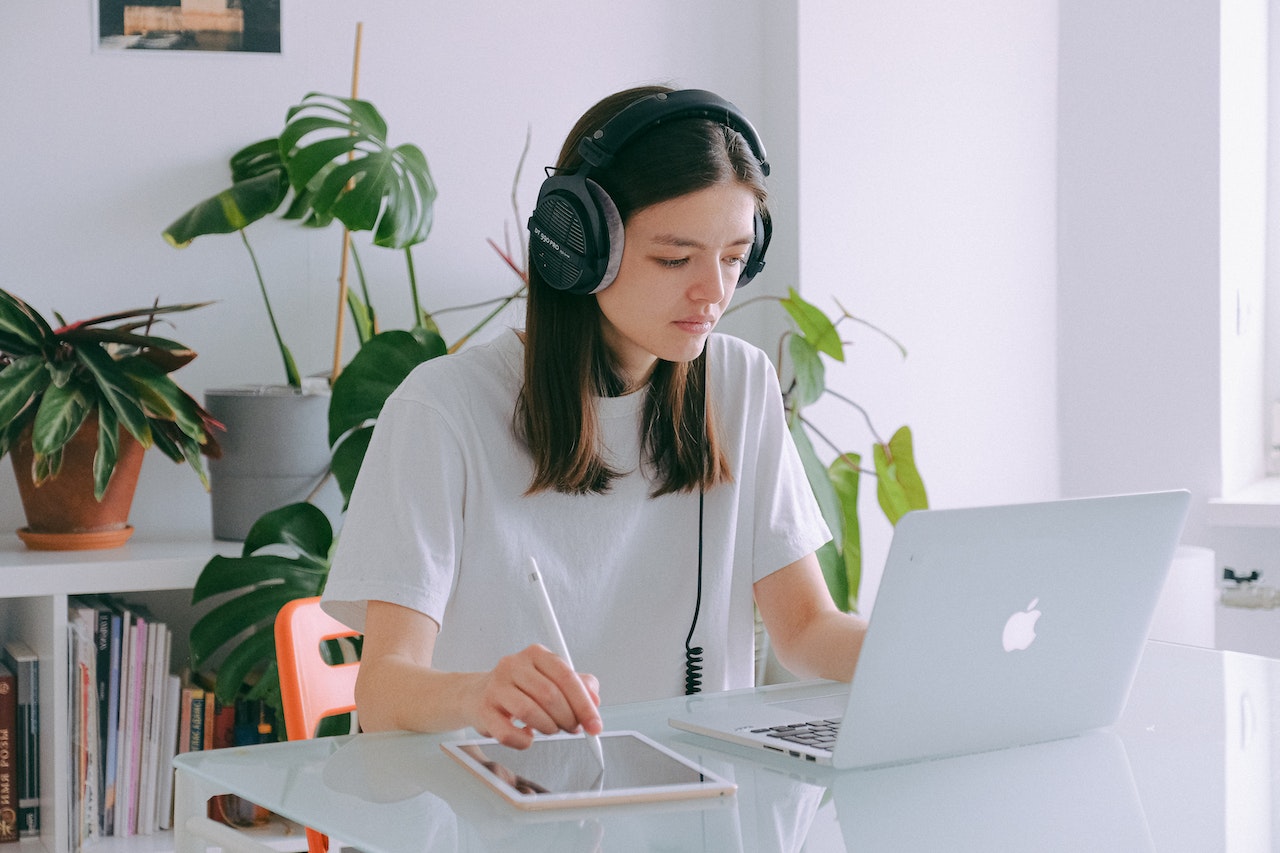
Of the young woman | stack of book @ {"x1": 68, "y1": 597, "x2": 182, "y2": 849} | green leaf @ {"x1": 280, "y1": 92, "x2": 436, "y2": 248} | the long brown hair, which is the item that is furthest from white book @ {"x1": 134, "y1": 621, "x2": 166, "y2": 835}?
the long brown hair

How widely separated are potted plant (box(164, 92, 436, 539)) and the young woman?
674mm

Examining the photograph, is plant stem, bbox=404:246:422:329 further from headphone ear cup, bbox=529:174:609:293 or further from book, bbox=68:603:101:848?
headphone ear cup, bbox=529:174:609:293

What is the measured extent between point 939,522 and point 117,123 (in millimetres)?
1797

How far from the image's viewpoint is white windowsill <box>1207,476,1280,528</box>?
8.41ft

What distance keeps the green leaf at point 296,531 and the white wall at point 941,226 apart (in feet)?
3.50

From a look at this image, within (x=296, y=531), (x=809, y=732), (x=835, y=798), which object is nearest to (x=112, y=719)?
(x=296, y=531)

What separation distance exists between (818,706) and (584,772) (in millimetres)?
305

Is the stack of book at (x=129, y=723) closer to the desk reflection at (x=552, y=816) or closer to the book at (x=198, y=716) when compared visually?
the book at (x=198, y=716)

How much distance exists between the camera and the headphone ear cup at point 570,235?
124 cm

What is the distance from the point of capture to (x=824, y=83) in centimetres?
261

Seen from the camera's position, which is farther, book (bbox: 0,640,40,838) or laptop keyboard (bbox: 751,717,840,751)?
book (bbox: 0,640,40,838)

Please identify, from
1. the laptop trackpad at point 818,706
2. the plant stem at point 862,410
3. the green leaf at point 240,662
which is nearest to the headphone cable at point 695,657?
the laptop trackpad at point 818,706

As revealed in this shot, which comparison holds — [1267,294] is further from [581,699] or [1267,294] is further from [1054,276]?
[581,699]

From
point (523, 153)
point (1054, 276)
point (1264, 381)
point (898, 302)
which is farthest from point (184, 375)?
point (1264, 381)
